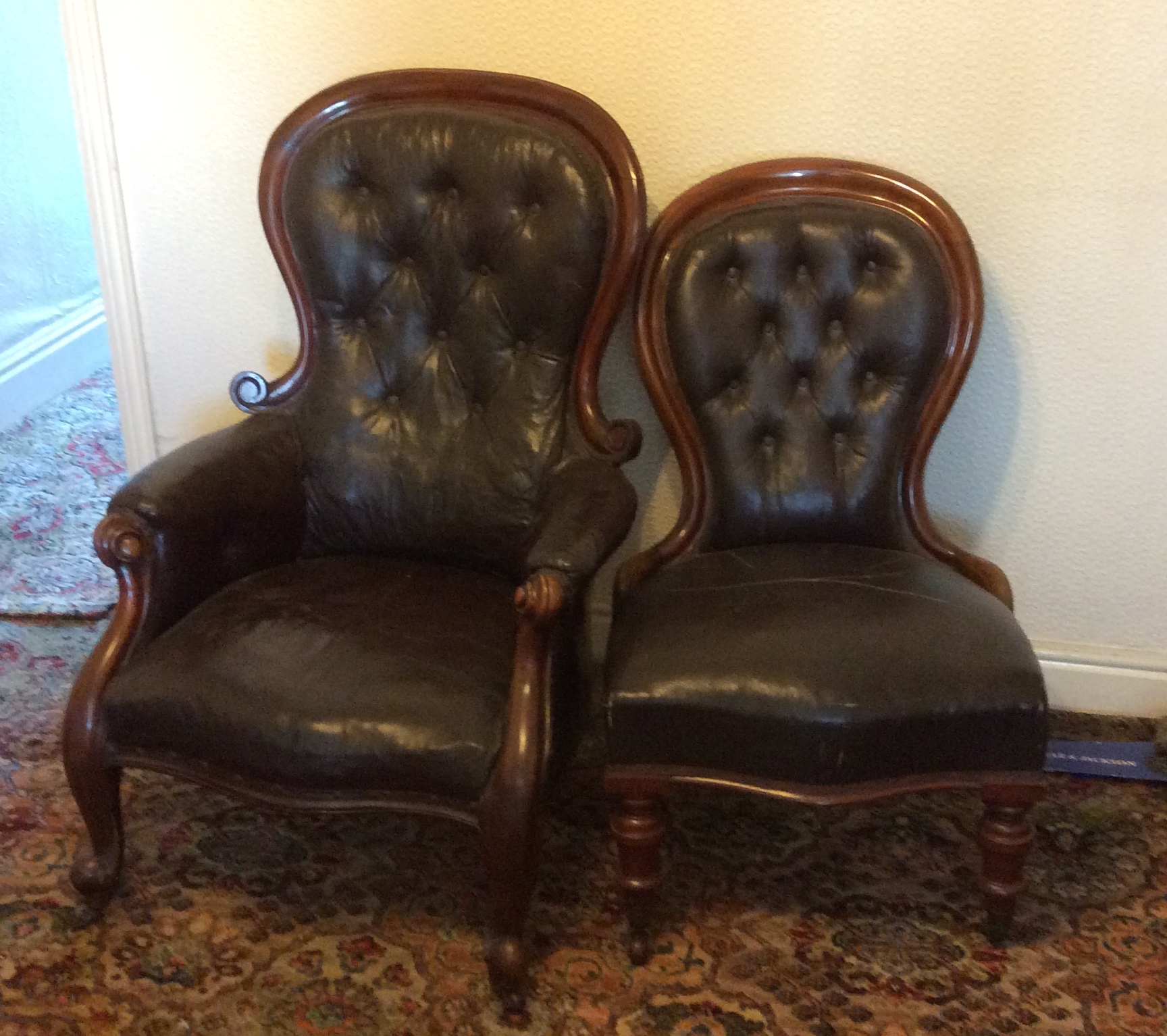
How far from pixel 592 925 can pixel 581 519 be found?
23.6 inches

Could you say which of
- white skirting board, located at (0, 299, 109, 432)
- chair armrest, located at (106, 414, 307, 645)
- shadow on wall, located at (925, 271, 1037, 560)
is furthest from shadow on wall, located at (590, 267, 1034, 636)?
white skirting board, located at (0, 299, 109, 432)

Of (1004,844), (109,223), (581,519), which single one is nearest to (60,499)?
(109,223)

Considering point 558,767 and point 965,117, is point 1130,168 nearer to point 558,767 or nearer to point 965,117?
point 965,117

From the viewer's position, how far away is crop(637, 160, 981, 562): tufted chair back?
171 cm

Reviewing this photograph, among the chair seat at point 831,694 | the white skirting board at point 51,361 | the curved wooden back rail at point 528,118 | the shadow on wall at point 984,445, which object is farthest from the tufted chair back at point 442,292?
the white skirting board at point 51,361

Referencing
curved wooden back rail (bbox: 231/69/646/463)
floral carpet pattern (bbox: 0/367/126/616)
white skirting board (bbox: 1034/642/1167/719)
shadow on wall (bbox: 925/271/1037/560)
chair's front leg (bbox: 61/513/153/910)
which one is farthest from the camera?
floral carpet pattern (bbox: 0/367/126/616)

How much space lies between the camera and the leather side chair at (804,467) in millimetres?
1446

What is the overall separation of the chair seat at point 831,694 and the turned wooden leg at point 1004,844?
0.15 feet

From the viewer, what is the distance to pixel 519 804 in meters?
1.37

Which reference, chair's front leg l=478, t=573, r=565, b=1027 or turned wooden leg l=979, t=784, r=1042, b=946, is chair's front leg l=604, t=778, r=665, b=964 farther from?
turned wooden leg l=979, t=784, r=1042, b=946

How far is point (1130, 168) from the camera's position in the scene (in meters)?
1.75

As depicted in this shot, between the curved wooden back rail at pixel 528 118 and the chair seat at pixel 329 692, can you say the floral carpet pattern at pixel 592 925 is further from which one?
the curved wooden back rail at pixel 528 118

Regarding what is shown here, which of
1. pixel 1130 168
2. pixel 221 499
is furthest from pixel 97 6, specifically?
pixel 1130 168

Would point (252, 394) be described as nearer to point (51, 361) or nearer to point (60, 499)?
point (60, 499)
